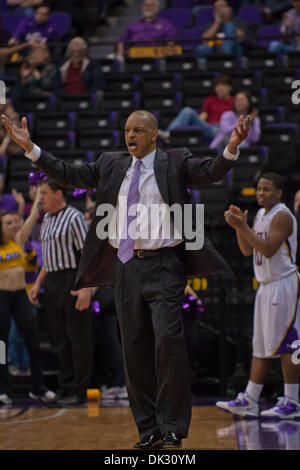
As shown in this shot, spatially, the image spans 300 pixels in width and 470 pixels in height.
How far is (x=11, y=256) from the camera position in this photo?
7.12m

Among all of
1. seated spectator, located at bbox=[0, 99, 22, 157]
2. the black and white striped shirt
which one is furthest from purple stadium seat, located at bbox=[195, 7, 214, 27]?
the black and white striped shirt

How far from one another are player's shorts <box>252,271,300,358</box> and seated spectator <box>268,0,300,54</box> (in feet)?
20.7

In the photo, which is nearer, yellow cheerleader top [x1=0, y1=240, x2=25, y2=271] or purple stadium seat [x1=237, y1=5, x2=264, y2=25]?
yellow cheerleader top [x1=0, y1=240, x2=25, y2=271]

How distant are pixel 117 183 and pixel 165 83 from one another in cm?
687

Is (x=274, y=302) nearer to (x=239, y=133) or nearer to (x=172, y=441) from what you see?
(x=172, y=441)

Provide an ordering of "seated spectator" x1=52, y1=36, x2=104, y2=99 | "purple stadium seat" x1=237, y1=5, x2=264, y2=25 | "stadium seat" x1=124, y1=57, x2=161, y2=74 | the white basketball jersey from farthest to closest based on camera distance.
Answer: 1. "purple stadium seat" x1=237, y1=5, x2=264, y2=25
2. "stadium seat" x1=124, y1=57, x2=161, y2=74
3. "seated spectator" x1=52, y1=36, x2=104, y2=99
4. the white basketball jersey

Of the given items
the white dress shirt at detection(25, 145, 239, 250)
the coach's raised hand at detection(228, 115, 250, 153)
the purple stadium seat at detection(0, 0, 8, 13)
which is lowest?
the white dress shirt at detection(25, 145, 239, 250)

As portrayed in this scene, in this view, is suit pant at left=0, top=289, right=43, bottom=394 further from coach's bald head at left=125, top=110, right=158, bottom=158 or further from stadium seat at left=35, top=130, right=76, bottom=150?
stadium seat at left=35, top=130, right=76, bottom=150

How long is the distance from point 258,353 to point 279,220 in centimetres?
97

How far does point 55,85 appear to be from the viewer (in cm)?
1170

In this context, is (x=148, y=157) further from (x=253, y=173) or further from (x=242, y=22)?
(x=242, y=22)

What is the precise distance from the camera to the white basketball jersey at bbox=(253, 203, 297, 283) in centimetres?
610

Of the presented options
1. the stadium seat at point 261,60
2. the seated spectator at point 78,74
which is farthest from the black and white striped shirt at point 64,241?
the stadium seat at point 261,60

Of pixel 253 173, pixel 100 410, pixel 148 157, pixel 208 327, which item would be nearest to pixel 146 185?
A: pixel 148 157
